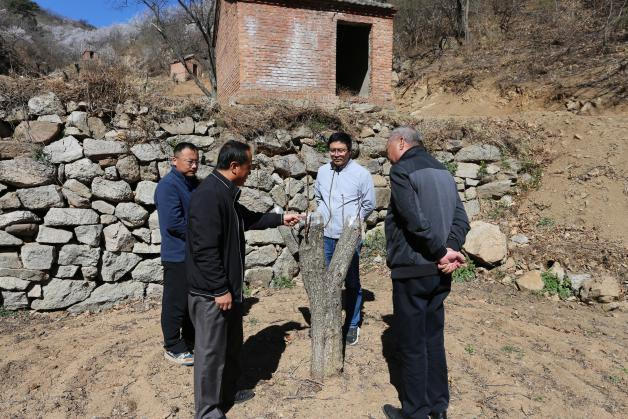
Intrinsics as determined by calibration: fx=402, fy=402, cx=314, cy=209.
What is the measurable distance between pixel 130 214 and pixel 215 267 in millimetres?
3295

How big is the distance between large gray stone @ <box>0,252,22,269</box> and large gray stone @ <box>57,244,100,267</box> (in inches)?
16.6

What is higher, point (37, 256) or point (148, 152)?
point (148, 152)

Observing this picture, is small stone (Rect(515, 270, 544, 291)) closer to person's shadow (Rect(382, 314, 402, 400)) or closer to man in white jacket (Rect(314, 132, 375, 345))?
person's shadow (Rect(382, 314, 402, 400))

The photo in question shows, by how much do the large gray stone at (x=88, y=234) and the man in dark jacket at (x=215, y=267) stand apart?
3.09m

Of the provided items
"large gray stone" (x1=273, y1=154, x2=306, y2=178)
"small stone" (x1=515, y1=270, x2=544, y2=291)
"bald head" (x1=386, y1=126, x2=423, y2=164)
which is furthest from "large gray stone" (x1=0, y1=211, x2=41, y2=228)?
"small stone" (x1=515, y1=270, x2=544, y2=291)

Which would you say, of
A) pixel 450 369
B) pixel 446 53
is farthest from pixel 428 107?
pixel 450 369

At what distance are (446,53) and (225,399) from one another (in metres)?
17.4

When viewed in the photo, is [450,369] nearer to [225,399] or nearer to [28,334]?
[225,399]

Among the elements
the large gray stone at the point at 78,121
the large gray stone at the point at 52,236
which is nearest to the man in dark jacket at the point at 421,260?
the large gray stone at the point at 52,236

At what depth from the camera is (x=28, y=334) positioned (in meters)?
4.45

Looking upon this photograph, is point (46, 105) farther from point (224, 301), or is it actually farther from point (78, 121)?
point (224, 301)

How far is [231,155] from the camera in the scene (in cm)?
266

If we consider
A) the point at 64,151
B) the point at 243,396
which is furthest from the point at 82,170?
the point at 243,396

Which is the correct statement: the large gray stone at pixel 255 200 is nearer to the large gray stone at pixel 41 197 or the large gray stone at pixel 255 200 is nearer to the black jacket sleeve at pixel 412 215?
the large gray stone at pixel 41 197
